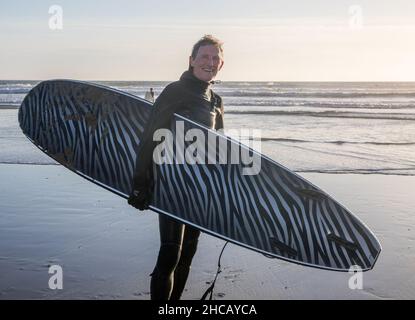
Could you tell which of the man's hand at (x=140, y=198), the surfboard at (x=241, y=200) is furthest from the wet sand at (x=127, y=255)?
the man's hand at (x=140, y=198)

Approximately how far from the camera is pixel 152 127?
2.79 meters

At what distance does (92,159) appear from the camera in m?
3.63

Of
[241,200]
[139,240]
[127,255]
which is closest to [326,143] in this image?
[139,240]

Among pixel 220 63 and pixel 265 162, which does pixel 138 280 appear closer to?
pixel 265 162

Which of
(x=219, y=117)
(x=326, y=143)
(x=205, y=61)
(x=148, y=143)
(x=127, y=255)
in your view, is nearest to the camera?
(x=148, y=143)

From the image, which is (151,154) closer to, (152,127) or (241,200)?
(152,127)

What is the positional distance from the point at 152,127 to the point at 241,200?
861 mm

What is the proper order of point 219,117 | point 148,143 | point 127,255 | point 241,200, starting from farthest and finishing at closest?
point 127,255, point 241,200, point 219,117, point 148,143

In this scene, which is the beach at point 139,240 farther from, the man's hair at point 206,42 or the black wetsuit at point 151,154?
the man's hair at point 206,42

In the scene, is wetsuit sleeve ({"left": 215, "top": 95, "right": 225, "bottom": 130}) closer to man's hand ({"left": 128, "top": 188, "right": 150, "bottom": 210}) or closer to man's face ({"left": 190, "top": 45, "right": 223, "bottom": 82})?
man's face ({"left": 190, "top": 45, "right": 223, "bottom": 82})

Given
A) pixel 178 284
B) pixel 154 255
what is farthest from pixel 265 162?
pixel 154 255

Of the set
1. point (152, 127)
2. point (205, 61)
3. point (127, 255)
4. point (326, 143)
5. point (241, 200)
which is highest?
point (205, 61)

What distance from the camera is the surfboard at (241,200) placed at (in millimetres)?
3172

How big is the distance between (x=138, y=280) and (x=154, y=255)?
0.61 meters
